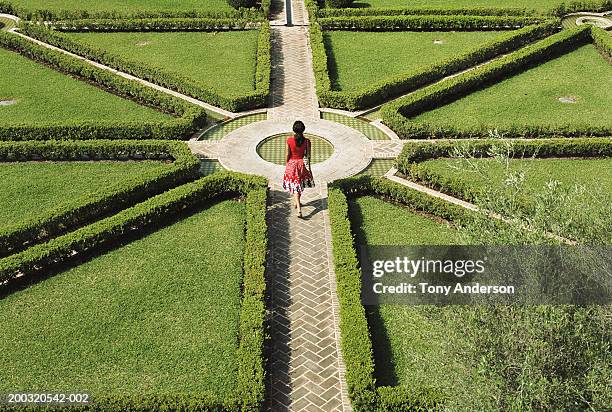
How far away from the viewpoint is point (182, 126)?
2208cm

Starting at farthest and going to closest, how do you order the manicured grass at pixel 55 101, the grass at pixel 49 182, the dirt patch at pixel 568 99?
the dirt patch at pixel 568 99 → the manicured grass at pixel 55 101 → the grass at pixel 49 182

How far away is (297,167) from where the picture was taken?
17.8 metres

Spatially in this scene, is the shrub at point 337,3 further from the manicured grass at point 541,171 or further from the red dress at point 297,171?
the red dress at point 297,171

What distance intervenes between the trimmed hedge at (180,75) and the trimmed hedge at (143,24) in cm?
137

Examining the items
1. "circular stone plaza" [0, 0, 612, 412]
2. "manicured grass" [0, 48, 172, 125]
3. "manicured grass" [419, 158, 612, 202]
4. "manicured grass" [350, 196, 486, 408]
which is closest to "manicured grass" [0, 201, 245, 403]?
"circular stone plaza" [0, 0, 612, 412]

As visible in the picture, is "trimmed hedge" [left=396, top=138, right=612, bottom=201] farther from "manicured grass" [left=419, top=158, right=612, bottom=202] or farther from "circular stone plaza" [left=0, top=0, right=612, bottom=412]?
"manicured grass" [left=419, top=158, right=612, bottom=202]

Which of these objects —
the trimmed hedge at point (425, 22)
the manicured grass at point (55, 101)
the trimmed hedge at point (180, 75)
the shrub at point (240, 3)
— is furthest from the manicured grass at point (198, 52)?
the trimmed hedge at point (425, 22)

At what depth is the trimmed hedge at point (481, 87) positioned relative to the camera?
22031mm

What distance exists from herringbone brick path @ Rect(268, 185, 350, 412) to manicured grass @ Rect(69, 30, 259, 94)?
7980 mm

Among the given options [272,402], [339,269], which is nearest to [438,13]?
[339,269]

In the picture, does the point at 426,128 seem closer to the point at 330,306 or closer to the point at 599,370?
the point at 330,306

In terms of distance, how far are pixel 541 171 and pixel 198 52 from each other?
14550mm

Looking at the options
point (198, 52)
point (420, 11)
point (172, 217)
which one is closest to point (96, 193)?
point (172, 217)

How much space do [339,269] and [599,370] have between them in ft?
22.9
